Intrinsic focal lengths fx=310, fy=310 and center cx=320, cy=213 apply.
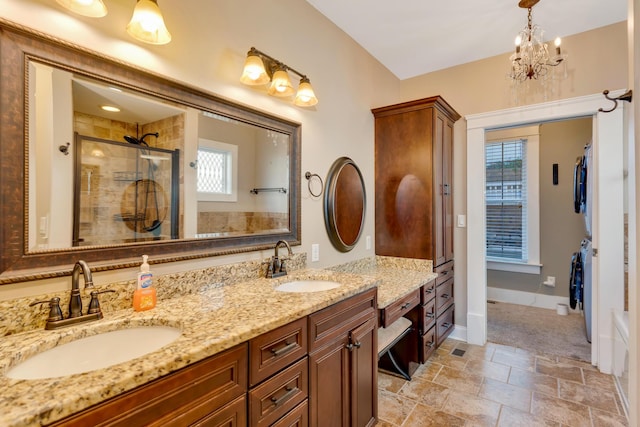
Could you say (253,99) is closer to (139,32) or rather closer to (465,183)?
(139,32)

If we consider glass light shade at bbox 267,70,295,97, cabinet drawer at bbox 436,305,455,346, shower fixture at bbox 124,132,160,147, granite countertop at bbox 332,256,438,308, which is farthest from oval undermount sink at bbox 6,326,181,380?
cabinet drawer at bbox 436,305,455,346

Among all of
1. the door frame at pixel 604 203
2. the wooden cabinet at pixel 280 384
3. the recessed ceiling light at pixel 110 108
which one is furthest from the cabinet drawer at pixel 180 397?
the door frame at pixel 604 203

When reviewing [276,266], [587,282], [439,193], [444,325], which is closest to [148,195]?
[276,266]

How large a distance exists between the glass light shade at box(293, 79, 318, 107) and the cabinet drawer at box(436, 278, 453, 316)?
6.56 feet

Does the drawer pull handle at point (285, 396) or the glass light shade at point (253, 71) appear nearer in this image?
the drawer pull handle at point (285, 396)

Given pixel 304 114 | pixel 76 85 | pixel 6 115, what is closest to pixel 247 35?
pixel 304 114

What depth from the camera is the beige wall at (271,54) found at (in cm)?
118

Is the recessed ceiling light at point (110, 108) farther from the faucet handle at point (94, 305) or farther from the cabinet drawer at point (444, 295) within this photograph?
the cabinet drawer at point (444, 295)

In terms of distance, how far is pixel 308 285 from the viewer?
6.08ft

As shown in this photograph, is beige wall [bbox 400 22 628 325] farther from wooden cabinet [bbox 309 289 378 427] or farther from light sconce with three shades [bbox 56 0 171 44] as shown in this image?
light sconce with three shades [bbox 56 0 171 44]

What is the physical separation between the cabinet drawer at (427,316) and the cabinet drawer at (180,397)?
74.6 inches

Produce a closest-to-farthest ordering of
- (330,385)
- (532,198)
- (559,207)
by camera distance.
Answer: (330,385), (559,207), (532,198)

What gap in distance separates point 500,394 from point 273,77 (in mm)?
2670

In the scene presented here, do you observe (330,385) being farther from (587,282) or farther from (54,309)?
(587,282)
